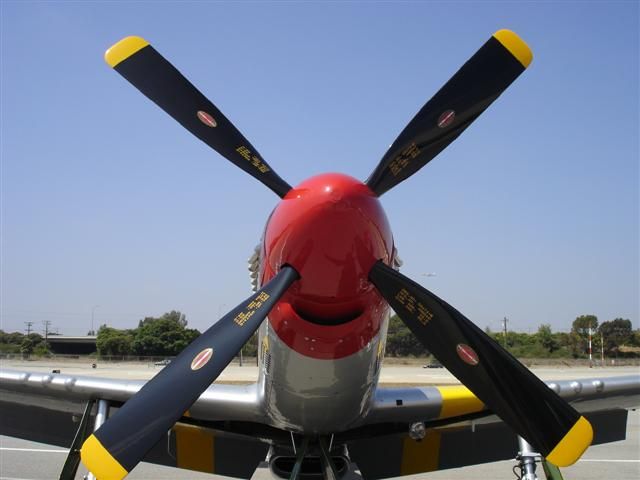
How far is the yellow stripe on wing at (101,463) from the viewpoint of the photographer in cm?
334

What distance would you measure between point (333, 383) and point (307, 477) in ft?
5.23

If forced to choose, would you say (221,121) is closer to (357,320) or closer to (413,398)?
(357,320)

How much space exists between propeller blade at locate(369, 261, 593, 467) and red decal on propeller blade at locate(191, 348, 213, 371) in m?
1.21

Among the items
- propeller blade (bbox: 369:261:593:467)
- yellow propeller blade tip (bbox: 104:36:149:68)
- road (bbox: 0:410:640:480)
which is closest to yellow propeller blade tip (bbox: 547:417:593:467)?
propeller blade (bbox: 369:261:593:467)

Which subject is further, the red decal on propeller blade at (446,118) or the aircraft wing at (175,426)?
the aircraft wing at (175,426)

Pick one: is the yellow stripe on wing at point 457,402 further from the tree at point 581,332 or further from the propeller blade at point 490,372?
the tree at point 581,332

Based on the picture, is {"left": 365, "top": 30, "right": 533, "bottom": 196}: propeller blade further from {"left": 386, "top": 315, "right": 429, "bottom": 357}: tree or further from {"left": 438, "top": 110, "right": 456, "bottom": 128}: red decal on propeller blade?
{"left": 386, "top": 315, "right": 429, "bottom": 357}: tree

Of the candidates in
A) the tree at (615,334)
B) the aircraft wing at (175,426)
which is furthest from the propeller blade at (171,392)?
the tree at (615,334)

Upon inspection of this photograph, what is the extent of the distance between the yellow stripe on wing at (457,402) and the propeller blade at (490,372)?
8.74 feet

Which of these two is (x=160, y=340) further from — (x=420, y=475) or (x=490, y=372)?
(x=490, y=372)

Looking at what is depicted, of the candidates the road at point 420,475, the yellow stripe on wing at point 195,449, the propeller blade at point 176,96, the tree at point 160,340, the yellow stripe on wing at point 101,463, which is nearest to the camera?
the yellow stripe on wing at point 101,463

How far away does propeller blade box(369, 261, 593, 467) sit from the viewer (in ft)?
12.3

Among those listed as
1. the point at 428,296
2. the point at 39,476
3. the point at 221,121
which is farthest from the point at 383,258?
the point at 39,476

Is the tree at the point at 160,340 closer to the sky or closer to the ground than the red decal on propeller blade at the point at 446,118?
closer to the ground
